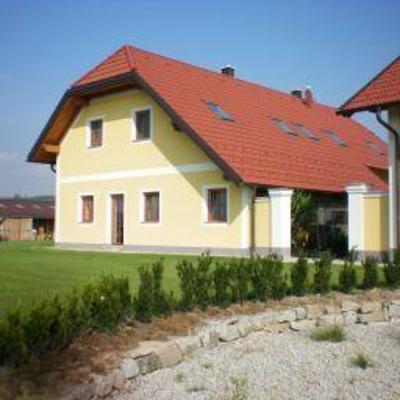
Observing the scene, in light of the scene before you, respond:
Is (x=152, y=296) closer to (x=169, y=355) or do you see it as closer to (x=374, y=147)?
(x=169, y=355)

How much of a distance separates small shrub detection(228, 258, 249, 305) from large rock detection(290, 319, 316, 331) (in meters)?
0.77

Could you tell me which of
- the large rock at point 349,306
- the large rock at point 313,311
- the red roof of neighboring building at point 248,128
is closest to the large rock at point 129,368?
the large rock at point 313,311

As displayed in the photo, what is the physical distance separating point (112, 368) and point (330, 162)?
1829 cm

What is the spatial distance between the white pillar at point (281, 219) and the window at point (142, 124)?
571 cm

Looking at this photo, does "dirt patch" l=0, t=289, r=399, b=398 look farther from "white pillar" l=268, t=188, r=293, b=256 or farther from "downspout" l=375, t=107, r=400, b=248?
"white pillar" l=268, t=188, r=293, b=256

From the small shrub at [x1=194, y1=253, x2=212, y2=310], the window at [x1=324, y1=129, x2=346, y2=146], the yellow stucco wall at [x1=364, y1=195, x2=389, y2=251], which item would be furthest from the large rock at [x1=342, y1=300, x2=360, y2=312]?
the window at [x1=324, y1=129, x2=346, y2=146]

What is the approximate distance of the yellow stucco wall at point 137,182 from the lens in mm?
19969

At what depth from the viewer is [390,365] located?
23.4 ft

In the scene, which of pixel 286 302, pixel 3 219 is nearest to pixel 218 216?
pixel 286 302

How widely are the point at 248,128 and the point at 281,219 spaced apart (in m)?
4.32

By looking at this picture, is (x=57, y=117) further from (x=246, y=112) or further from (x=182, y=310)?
(x=182, y=310)

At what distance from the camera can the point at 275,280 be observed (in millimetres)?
9289

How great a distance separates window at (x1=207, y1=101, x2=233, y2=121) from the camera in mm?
20906

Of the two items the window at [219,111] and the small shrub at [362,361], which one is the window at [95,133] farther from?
the small shrub at [362,361]
